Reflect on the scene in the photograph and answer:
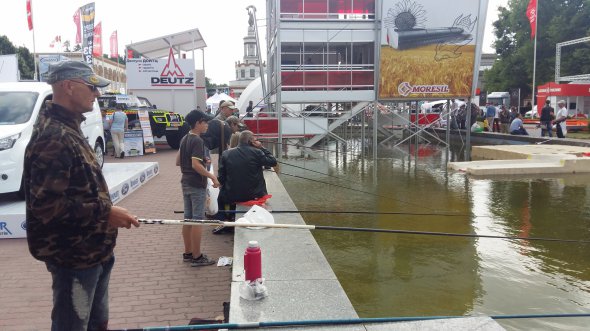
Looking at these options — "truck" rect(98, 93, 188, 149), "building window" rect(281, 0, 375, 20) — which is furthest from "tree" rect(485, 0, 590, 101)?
"truck" rect(98, 93, 188, 149)

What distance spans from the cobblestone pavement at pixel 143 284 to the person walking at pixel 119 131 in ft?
30.3

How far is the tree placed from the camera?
4172 cm

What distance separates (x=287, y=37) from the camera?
15.6 metres

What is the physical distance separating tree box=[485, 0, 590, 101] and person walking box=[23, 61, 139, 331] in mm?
44822

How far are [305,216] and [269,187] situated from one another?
3.28 ft

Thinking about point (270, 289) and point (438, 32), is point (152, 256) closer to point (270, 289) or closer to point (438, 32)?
point (270, 289)

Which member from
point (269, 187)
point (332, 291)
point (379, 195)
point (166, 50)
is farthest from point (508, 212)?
point (166, 50)

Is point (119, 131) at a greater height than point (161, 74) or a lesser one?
lesser

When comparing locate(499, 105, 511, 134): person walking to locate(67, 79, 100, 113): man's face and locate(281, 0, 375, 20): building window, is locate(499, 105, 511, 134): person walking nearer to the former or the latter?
locate(281, 0, 375, 20): building window

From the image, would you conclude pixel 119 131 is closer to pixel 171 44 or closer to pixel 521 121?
pixel 171 44

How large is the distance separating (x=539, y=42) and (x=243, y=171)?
4691cm

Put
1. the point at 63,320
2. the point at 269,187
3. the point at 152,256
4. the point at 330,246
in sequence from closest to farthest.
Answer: the point at 63,320 → the point at 152,256 → the point at 330,246 → the point at 269,187

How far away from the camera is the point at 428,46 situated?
16297 millimetres

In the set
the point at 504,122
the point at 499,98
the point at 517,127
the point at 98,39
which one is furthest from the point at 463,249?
the point at 499,98
